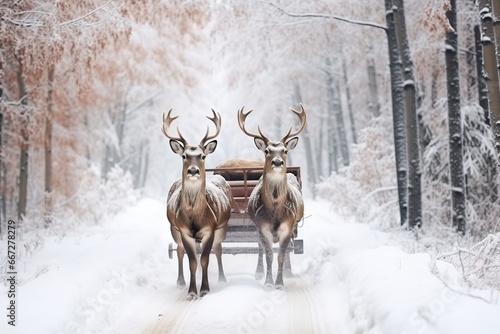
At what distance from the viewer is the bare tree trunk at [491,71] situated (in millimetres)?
6527

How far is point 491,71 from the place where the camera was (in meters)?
6.65

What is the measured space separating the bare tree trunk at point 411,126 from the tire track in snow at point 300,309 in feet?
11.8

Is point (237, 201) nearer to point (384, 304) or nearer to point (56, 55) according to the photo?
point (56, 55)

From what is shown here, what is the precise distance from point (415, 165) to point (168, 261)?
18.9 ft

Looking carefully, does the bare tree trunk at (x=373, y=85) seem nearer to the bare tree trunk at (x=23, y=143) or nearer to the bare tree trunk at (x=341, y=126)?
the bare tree trunk at (x=341, y=126)

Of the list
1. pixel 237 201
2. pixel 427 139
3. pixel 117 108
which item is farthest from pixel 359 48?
pixel 117 108

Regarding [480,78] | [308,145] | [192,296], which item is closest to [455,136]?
[480,78]

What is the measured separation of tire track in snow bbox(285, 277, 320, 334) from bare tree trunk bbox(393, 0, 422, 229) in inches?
141

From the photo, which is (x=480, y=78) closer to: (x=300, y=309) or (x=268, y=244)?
(x=268, y=244)

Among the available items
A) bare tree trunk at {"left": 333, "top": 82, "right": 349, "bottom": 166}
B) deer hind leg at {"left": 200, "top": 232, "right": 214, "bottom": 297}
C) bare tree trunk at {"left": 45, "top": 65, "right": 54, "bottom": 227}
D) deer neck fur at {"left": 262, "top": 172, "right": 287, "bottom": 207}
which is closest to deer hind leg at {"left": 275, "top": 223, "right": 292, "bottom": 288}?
deer neck fur at {"left": 262, "top": 172, "right": 287, "bottom": 207}

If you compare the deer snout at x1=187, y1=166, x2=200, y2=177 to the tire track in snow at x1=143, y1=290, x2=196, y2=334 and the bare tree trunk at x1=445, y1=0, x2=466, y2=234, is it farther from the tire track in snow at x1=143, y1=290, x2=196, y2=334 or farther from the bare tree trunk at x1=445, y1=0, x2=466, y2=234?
the bare tree trunk at x1=445, y1=0, x2=466, y2=234

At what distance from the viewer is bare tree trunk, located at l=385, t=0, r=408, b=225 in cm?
1059

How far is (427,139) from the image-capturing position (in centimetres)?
1312

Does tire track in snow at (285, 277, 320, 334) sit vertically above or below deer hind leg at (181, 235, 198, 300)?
below
